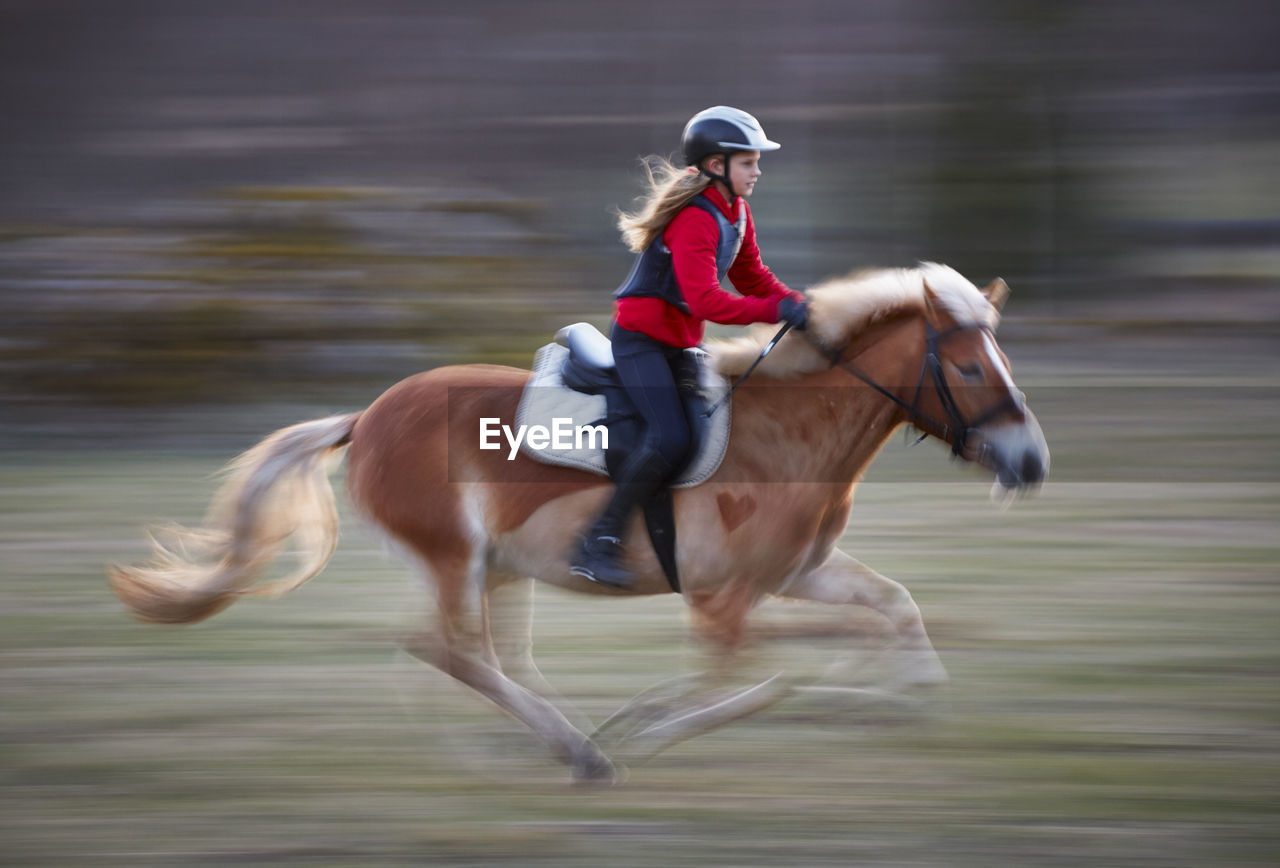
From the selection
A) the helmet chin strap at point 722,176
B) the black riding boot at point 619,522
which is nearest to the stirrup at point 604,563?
the black riding boot at point 619,522

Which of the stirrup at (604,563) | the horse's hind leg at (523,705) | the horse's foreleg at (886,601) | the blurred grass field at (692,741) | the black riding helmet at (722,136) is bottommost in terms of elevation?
the blurred grass field at (692,741)

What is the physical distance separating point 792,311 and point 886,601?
0.96 m

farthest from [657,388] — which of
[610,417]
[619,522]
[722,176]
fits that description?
[722,176]

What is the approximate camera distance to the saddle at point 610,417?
12.3 ft

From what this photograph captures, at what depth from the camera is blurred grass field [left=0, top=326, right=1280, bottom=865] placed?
11.5 feet

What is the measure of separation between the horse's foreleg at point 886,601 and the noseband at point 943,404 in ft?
1.69

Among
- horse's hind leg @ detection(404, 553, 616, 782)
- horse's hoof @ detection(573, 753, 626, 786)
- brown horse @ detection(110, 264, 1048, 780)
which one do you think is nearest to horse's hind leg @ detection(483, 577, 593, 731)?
brown horse @ detection(110, 264, 1048, 780)

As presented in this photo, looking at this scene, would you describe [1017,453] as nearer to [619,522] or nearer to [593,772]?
[619,522]

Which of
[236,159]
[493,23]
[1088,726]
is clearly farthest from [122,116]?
[1088,726]

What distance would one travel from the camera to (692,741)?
4.21 metres

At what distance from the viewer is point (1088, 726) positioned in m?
4.18

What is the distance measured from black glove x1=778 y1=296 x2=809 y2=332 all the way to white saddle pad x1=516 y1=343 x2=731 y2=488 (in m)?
0.28

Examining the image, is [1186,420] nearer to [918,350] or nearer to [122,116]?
[918,350]

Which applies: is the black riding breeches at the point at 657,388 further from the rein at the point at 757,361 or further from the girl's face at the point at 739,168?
the girl's face at the point at 739,168
